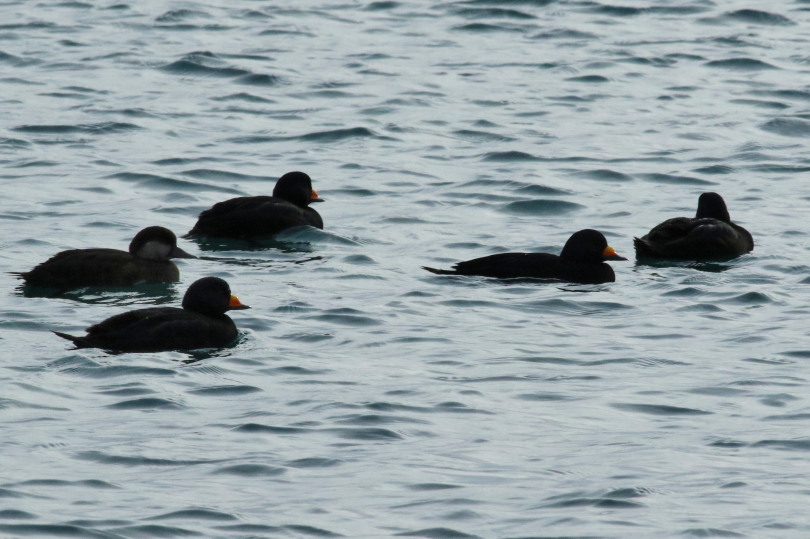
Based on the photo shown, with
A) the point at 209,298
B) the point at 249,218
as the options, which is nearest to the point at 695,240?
the point at 249,218

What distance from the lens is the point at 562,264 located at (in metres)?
14.5

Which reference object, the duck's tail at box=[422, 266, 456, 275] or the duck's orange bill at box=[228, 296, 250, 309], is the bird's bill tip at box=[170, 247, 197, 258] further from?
the duck's tail at box=[422, 266, 456, 275]

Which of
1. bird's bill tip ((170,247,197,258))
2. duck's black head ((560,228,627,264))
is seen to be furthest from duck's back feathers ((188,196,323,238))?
duck's black head ((560,228,627,264))

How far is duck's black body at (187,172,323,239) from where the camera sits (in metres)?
15.8

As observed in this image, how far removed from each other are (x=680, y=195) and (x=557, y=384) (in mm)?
7176

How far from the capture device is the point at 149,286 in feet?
46.3

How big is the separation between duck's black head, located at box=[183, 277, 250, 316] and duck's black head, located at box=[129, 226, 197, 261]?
68.2 inches

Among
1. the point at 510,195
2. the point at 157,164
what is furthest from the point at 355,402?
the point at 157,164

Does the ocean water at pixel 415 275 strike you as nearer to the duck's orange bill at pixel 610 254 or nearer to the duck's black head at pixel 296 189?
the duck's orange bill at pixel 610 254

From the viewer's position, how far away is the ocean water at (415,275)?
9.37 metres

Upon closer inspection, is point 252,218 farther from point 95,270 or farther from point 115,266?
point 95,270

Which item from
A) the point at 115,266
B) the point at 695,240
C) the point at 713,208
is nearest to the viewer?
the point at 115,266

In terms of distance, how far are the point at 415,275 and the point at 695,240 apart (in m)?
2.54

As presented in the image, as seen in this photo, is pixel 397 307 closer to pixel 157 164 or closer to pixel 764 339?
pixel 764 339
